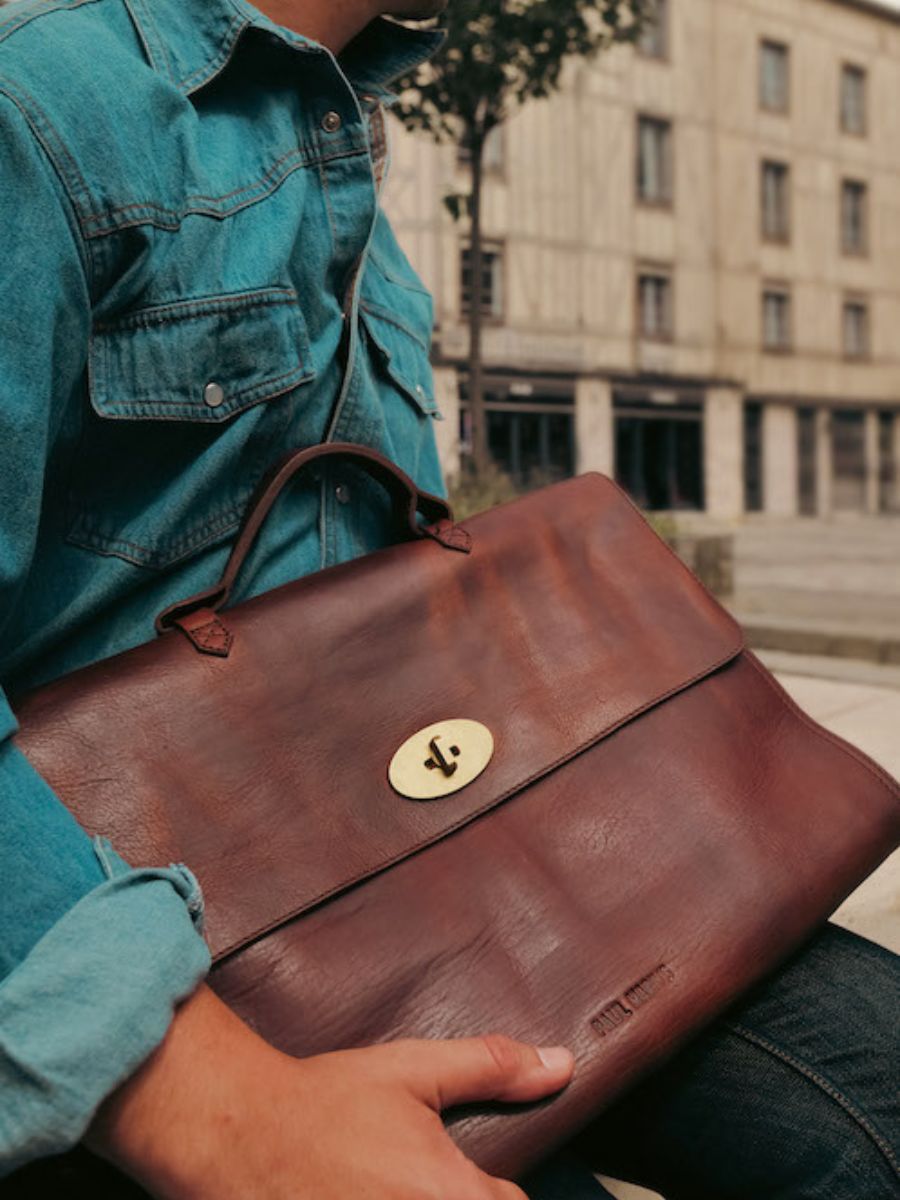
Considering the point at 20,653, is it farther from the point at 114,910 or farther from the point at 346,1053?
the point at 346,1053

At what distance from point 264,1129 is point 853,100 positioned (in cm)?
3051

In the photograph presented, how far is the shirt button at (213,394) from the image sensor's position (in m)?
1.05

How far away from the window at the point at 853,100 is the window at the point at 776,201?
2.45 m

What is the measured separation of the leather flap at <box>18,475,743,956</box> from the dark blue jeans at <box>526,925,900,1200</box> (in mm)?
277

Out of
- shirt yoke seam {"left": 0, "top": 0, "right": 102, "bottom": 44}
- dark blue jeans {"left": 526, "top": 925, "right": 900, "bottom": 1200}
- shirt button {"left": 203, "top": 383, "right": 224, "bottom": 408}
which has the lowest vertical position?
dark blue jeans {"left": 526, "top": 925, "right": 900, "bottom": 1200}

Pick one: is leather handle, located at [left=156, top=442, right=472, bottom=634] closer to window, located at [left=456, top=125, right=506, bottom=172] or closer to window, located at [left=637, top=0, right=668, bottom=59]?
window, located at [left=456, top=125, right=506, bottom=172]

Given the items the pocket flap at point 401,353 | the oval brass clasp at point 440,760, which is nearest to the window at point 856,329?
the pocket flap at point 401,353

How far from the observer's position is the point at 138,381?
99 centimetres

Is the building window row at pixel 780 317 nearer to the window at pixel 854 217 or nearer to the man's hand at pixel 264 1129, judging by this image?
the window at pixel 854 217

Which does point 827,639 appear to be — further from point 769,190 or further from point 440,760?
point 769,190

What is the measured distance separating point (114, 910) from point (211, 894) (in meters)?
0.14

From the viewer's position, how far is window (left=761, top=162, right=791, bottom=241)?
84.4 feet

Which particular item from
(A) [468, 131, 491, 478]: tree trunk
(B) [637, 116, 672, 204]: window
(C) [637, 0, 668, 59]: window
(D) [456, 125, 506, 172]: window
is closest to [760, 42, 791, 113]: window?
(C) [637, 0, 668, 59]: window

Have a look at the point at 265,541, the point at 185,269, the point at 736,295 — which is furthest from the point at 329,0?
the point at 736,295
